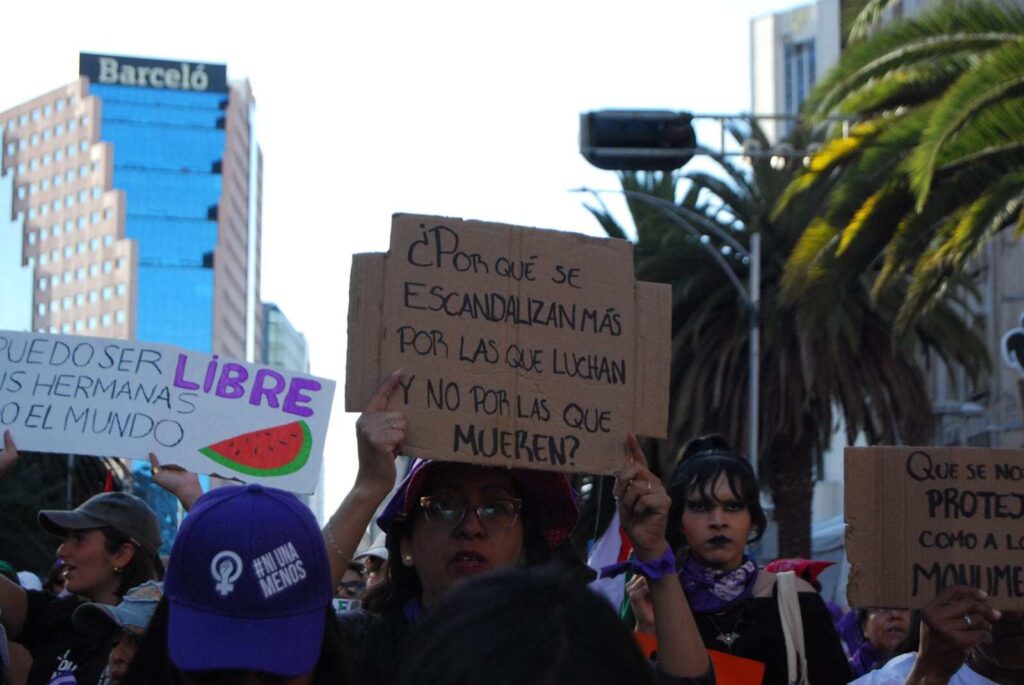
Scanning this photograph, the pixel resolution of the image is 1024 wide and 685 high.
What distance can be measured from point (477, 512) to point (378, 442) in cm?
30

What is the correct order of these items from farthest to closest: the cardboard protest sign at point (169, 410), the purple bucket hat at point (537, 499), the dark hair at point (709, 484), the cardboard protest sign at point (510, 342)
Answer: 1. the cardboard protest sign at point (169, 410)
2. the dark hair at point (709, 484)
3. the purple bucket hat at point (537, 499)
4. the cardboard protest sign at point (510, 342)

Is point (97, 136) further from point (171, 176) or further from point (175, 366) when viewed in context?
point (175, 366)

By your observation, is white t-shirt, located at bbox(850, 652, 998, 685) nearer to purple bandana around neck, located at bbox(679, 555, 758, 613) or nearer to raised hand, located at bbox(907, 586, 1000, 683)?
raised hand, located at bbox(907, 586, 1000, 683)

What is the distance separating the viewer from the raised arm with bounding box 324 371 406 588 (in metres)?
3.26

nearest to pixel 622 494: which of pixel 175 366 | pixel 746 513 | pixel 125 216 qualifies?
pixel 746 513

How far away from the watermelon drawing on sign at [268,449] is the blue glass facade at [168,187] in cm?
14379

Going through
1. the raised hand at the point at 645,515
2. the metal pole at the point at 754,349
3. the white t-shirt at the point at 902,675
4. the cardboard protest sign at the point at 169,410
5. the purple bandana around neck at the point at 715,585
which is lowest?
the white t-shirt at the point at 902,675

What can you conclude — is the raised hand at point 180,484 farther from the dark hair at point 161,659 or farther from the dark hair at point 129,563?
the dark hair at point 161,659

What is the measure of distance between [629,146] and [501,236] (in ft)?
38.5

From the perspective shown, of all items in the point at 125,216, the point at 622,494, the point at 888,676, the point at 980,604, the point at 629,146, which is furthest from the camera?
the point at 125,216

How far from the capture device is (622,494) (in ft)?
10.8

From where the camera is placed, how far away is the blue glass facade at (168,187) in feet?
489

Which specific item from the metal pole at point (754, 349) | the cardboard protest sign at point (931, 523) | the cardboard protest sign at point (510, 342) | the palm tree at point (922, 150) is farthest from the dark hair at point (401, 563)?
the metal pole at point (754, 349)

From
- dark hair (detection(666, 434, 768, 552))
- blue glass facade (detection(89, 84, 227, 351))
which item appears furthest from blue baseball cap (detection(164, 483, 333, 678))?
blue glass facade (detection(89, 84, 227, 351))
